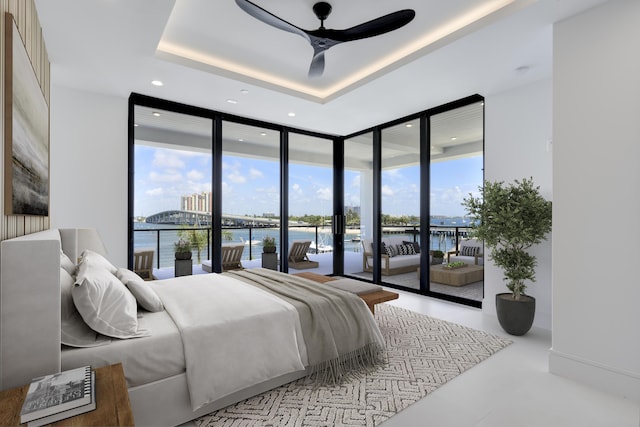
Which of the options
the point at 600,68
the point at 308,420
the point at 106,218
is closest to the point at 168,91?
the point at 106,218

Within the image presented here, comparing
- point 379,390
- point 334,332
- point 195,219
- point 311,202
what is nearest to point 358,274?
point 311,202

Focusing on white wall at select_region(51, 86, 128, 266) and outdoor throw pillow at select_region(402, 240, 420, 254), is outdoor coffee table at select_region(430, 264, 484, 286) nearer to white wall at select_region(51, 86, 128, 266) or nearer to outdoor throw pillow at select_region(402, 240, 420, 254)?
outdoor throw pillow at select_region(402, 240, 420, 254)

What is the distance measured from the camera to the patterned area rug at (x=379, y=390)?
1.96 metres

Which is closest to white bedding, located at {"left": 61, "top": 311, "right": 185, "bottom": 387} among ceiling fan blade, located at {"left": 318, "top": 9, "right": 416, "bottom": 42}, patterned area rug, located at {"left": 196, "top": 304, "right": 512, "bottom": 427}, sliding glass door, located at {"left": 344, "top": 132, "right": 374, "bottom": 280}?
patterned area rug, located at {"left": 196, "top": 304, "right": 512, "bottom": 427}

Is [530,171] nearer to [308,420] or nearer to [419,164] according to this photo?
[419,164]

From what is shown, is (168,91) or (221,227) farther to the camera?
(221,227)

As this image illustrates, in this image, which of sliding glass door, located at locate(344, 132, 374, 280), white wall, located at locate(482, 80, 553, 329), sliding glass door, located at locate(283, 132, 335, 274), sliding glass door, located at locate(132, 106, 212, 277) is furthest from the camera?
sliding glass door, located at locate(344, 132, 374, 280)

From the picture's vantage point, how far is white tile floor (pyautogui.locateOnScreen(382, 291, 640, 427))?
1947mm

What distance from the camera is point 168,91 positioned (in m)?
3.96

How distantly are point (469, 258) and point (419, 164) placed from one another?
5.13 ft

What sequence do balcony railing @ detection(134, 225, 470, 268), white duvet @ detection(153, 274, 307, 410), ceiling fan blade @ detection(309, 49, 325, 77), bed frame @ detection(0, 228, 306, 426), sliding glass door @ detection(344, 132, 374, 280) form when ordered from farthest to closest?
sliding glass door @ detection(344, 132, 374, 280), balcony railing @ detection(134, 225, 470, 268), ceiling fan blade @ detection(309, 49, 325, 77), white duvet @ detection(153, 274, 307, 410), bed frame @ detection(0, 228, 306, 426)

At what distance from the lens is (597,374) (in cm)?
232

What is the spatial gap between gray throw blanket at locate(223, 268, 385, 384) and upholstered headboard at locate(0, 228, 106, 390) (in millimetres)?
1427

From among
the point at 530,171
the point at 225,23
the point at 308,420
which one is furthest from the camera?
the point at 530,171
